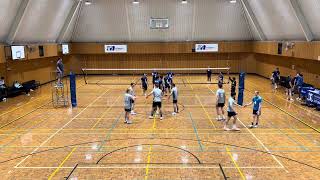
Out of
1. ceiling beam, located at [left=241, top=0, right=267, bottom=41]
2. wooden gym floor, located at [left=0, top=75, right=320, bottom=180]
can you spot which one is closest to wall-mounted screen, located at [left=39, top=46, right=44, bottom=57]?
wooden gym floor, located at [left=0, top=75, right=320, bottom=180]

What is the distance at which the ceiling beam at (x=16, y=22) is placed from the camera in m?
24.1

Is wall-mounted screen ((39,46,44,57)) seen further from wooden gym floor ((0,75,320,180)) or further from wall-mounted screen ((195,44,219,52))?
wall-mounted screen ((195,44,219,52))

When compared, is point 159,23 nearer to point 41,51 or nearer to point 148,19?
point 148,19

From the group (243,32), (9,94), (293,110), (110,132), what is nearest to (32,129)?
(110,132)

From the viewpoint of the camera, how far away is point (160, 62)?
144ft

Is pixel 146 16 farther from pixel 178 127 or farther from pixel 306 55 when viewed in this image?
pixel 178 127

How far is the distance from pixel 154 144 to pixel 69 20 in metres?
26.7

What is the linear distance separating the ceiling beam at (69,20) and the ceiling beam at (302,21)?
75.8 feet

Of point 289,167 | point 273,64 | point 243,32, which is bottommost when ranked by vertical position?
point 289,167

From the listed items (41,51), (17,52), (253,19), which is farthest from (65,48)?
(253,19)

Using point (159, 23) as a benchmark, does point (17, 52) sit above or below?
below

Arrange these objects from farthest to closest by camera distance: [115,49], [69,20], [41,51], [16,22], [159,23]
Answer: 1. [115,49]
2. [159,23]
3. [69,20]
4. [41,51]
5. [16,22]

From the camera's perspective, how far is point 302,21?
25.0 metres

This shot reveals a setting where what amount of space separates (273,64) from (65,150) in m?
30.1
